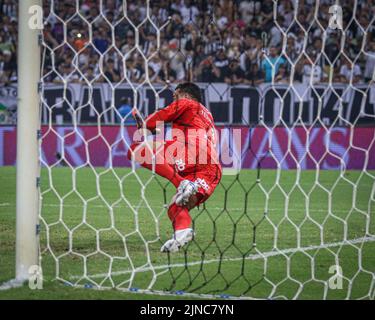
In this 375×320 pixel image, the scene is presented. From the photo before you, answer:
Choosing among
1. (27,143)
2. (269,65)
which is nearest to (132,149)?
(27,143)

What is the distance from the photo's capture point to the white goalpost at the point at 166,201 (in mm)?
5387

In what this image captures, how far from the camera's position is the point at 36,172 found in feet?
17.7

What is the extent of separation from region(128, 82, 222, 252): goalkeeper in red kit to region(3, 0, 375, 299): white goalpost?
0.22 meters

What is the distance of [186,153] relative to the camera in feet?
23.5

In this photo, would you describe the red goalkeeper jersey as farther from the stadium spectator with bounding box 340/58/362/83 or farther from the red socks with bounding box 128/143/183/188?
the stadium spectator with bounding box 340/58/362/83

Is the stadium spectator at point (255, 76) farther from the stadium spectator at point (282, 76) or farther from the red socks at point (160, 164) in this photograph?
the red socks at point (160, 164)

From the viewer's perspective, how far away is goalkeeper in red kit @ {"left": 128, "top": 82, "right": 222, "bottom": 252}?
6.95 m

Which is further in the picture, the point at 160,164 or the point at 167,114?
the point at 160,164

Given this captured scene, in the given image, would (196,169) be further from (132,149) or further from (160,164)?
(132,149)

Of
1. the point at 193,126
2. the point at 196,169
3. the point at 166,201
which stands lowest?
the point at 166,201

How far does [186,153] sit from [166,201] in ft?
10.9

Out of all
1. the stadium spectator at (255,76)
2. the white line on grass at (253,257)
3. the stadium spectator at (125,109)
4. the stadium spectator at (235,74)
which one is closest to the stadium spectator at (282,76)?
the stadium spectator at (255,76)

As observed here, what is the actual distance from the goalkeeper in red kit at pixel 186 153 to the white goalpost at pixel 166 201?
22cm

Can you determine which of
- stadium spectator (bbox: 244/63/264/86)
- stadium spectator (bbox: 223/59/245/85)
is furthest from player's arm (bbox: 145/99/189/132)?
stadium spectator (bbox: 244/63/264/86)
